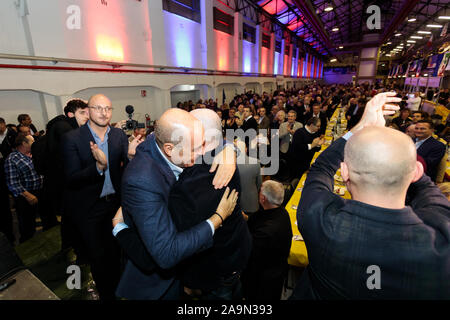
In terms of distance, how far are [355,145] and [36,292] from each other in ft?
6.69

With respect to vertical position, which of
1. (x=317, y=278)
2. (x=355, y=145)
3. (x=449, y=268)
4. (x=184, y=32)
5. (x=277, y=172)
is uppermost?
(x=184, y=32)

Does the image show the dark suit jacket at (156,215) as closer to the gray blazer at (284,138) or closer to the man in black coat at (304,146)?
the man in black coat at (304,146)

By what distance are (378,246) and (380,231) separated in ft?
0.21

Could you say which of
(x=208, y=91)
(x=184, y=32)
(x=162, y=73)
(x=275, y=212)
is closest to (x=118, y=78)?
(x=162, y=73)

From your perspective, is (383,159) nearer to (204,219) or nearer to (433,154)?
(204,219)

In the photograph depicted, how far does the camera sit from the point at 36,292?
1382mm

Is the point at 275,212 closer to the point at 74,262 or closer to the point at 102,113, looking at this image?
the point at 102,113

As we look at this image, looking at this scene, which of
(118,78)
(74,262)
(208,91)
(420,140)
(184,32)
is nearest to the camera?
(74,262)

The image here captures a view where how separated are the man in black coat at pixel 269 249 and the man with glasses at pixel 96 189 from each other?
4.80 ft

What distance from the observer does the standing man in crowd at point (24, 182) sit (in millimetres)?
3350

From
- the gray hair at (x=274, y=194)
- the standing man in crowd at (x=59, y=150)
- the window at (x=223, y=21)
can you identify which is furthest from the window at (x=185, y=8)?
the gray hair at (x=274, y=194)

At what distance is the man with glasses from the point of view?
7.20 feet

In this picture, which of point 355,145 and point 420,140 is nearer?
point 355,145

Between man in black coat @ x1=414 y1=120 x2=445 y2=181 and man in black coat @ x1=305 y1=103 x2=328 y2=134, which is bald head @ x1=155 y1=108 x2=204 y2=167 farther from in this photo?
man in black coat @ x1=305 y1=103 x2=328 y2=134
